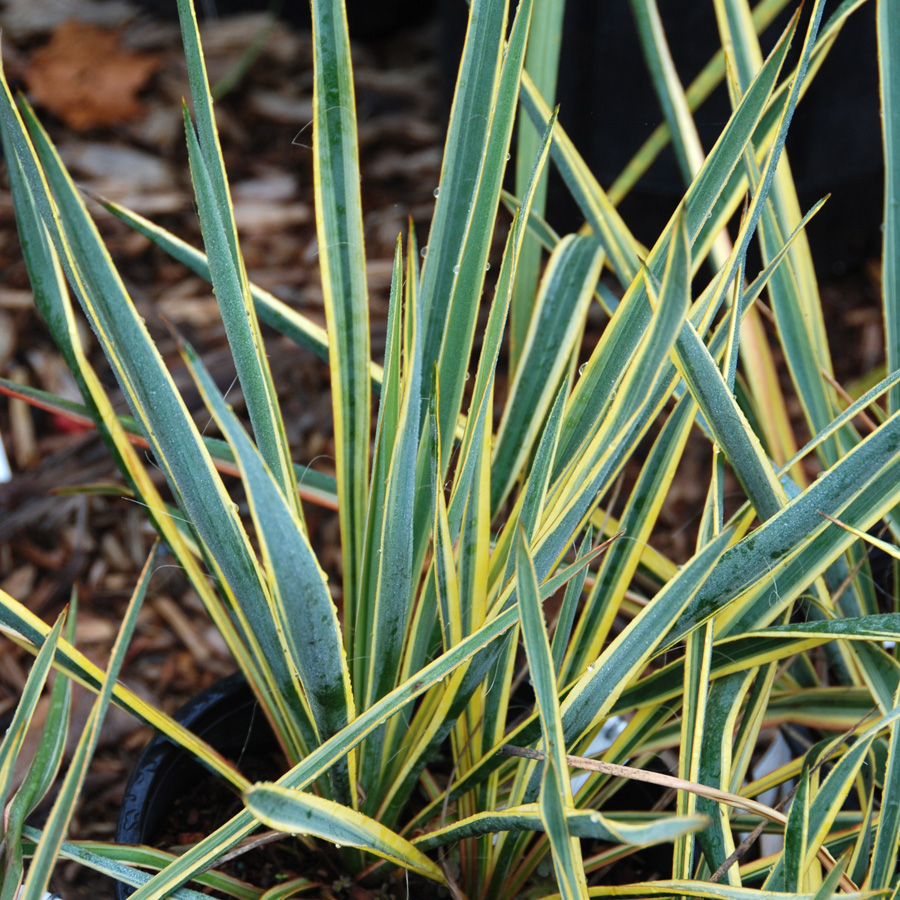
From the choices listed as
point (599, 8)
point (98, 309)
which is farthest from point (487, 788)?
point (599, 8)

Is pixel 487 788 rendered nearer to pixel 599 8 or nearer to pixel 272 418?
pixel 272 418

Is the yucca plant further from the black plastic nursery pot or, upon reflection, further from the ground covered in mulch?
the ground covered in mulch

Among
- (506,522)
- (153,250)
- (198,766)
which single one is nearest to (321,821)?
(506,522)

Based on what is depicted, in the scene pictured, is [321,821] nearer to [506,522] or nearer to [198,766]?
[506,522]

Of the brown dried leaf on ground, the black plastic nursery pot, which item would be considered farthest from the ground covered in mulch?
the black plastic nursery pot

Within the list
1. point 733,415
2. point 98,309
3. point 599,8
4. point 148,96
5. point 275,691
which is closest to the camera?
point 98,309

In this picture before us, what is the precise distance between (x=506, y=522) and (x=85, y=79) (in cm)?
146

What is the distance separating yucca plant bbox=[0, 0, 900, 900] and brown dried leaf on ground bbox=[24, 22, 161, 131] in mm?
1106

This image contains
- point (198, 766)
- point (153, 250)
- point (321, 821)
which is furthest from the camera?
point (153, 250)

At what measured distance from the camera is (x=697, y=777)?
1.74 feet

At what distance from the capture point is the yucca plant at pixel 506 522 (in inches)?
18.5

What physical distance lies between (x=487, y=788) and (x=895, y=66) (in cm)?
62

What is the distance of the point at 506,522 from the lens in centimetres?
63

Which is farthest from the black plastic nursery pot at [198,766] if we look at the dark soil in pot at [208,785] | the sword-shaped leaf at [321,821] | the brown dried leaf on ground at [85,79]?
the brown dried leaf on ground at [85,79]
